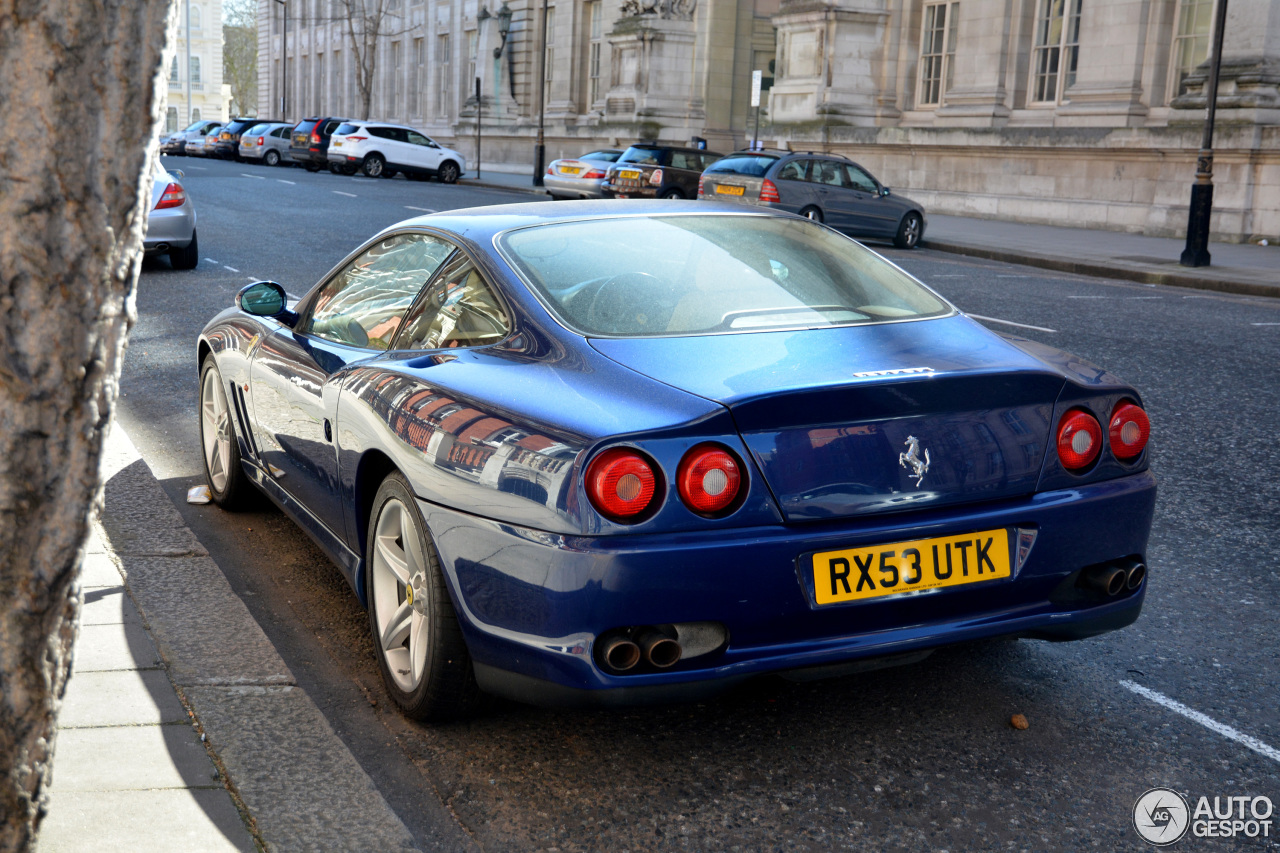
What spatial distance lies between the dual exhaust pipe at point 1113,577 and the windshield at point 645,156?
81.1 ft

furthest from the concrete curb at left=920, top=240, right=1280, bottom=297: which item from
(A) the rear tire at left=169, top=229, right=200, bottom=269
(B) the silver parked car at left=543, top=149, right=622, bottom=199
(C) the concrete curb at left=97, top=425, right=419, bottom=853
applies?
(C) the concrete curb at left=97, top=425, right=419, bottom=853

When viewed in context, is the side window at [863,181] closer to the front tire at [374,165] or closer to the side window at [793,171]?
the side window at [793,171]

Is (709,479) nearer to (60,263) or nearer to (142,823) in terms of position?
(142,823)

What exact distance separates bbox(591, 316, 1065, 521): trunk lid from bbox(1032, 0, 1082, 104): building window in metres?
26.3

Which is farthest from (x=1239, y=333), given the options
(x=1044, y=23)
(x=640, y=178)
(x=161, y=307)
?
(x=1044, y=23)

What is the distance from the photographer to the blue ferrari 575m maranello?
2.89 metres

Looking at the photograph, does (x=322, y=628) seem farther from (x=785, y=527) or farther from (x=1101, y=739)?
(x=1101, y=739)

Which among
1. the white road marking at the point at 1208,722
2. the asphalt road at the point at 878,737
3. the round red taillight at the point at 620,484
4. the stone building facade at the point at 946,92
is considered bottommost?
the asphalt road at the point at 878,737

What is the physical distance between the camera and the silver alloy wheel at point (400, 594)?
132 inches

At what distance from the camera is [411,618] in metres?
3.44

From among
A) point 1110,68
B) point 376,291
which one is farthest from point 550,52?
point 376,291

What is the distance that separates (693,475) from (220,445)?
9.67 ft

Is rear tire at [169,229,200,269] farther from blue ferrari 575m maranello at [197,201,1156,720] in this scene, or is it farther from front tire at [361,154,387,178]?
front tire at [361,154,387,178]

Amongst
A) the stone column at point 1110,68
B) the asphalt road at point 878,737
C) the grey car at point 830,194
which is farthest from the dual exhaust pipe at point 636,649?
the stone column at point 1110,68
